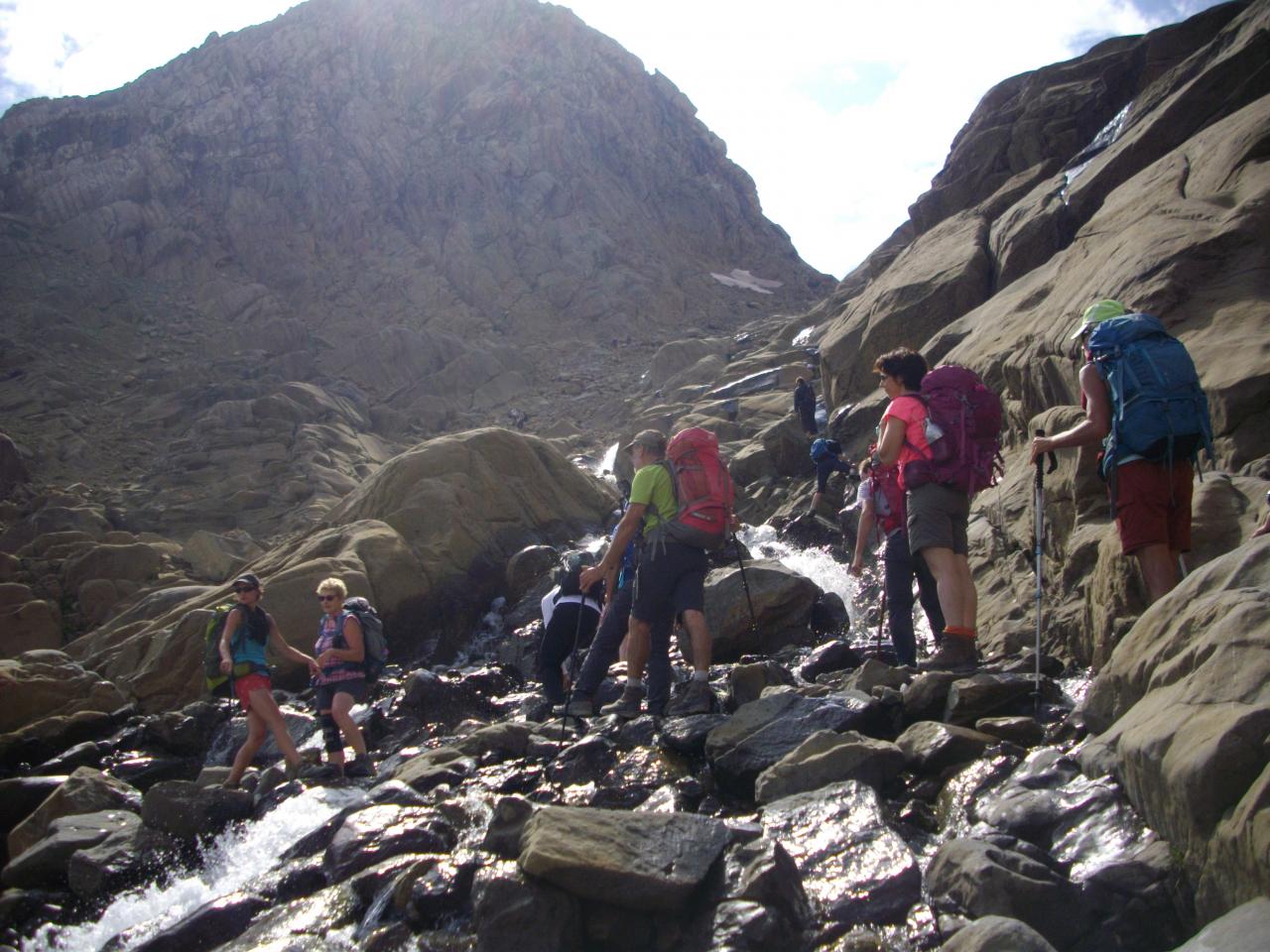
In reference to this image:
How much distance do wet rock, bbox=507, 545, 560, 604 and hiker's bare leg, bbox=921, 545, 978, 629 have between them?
10.3 meters

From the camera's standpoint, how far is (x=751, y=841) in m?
4.36

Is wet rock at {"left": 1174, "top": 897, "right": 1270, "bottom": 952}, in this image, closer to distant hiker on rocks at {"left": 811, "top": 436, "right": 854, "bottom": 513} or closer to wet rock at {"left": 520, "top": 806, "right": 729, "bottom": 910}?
wet rock at {"left": 520, "top": 806, "right": 729, "bottom": 910}

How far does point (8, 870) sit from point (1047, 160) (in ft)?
71.8

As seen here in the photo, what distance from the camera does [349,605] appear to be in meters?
8.62

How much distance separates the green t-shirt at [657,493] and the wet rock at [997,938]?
13.5 feet

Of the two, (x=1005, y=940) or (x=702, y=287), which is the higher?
(x=702, y=287)

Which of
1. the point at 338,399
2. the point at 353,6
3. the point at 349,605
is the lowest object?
the point at 349,605

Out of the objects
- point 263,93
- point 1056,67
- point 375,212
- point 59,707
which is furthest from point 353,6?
point 59,707

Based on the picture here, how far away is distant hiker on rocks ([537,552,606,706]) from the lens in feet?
29.0

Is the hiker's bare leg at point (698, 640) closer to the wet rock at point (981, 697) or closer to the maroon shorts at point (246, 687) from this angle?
the wet rock at point (981, 697)

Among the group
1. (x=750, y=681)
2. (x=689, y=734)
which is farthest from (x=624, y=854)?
(x=750, y=681)

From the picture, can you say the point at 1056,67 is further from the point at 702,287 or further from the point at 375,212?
the point at 375,212

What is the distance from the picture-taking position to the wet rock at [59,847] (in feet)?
23.7

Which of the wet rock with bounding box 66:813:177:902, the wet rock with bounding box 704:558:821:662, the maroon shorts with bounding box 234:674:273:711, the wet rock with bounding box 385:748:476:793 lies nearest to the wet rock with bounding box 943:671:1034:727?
the wet rock with bounding box 385:748:476:793
